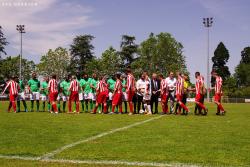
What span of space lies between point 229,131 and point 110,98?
11656 millimetres

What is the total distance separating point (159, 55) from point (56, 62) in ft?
83.5

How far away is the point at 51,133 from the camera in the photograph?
1090 centimetres

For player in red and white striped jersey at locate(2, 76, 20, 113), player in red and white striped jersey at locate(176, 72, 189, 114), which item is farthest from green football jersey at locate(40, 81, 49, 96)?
player in red and white striped jersey at locate(176, 72, 189, 114)

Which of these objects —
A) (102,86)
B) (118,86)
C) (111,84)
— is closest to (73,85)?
(102,86)

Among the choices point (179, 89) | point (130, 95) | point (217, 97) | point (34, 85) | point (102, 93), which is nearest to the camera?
point (217, 97)

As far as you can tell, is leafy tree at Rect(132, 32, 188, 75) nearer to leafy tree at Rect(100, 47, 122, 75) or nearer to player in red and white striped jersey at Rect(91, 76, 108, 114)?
leafy tree at Rect(100, 47, 122, 75)

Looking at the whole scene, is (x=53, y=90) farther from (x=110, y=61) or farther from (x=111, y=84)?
(x=110, y=61)

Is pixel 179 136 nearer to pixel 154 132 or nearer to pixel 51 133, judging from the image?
pixel 154 132

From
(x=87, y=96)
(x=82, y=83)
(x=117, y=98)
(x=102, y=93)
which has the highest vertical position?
(x=82, y=83)

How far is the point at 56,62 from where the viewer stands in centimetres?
9894

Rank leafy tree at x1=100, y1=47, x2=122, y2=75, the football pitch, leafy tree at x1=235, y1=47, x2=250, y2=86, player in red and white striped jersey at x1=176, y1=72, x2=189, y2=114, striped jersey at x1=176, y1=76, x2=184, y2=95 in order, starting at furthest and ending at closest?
leafy tree at x1=235, y1=47, x2=250, y2=86
leafy tree at x1=100, y1=47, x2=122, y2=75
striped jersey at x1=176, y1=76, x2=184, y2=95
player in red and white striped jersey at x1=176, y1=72, x2=189, y2=114
the football pitch

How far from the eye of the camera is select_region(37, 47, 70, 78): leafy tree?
99062 millimetres

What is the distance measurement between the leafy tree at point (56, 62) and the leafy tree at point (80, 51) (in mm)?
1928

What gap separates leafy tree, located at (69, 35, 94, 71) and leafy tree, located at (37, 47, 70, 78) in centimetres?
193
